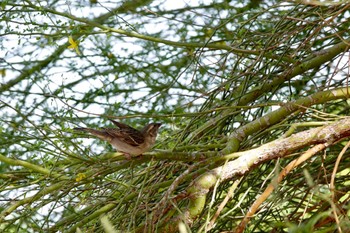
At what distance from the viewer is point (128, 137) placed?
473 centimetres

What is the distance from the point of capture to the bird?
441 centimetres

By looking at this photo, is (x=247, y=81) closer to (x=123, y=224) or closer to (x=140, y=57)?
(x=123, y=224)

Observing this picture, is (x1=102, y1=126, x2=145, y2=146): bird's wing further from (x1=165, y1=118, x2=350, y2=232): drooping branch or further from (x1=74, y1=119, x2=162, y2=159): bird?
(x1=165, y1=118, x2=350, y2=232): drooping branch

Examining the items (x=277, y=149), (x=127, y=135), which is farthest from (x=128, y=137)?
(x=277, y=149)

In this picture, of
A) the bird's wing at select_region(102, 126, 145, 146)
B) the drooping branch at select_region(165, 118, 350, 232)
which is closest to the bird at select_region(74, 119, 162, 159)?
the bird's wing at select_region(102, 126, 145, 146)

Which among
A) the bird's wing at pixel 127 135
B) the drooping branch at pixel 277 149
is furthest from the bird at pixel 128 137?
the drooping branch at pixel 277 149

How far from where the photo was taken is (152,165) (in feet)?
13.8

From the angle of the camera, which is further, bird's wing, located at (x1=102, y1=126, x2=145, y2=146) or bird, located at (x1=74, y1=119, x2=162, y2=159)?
bird's wing, located at (x1=102, y1=126, x2=145, y2=146)

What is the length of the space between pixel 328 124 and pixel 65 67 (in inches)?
137

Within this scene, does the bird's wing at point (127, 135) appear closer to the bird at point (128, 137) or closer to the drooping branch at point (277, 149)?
the bird at point (128, 137)

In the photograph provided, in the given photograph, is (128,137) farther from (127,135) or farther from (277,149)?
(277,149)

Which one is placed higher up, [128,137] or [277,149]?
[128,137]

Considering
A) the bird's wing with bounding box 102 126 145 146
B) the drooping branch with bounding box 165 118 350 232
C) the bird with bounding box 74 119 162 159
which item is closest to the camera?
the drooping branch with bounding box 165 118 350 232

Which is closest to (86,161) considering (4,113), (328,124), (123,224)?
(123,224)
